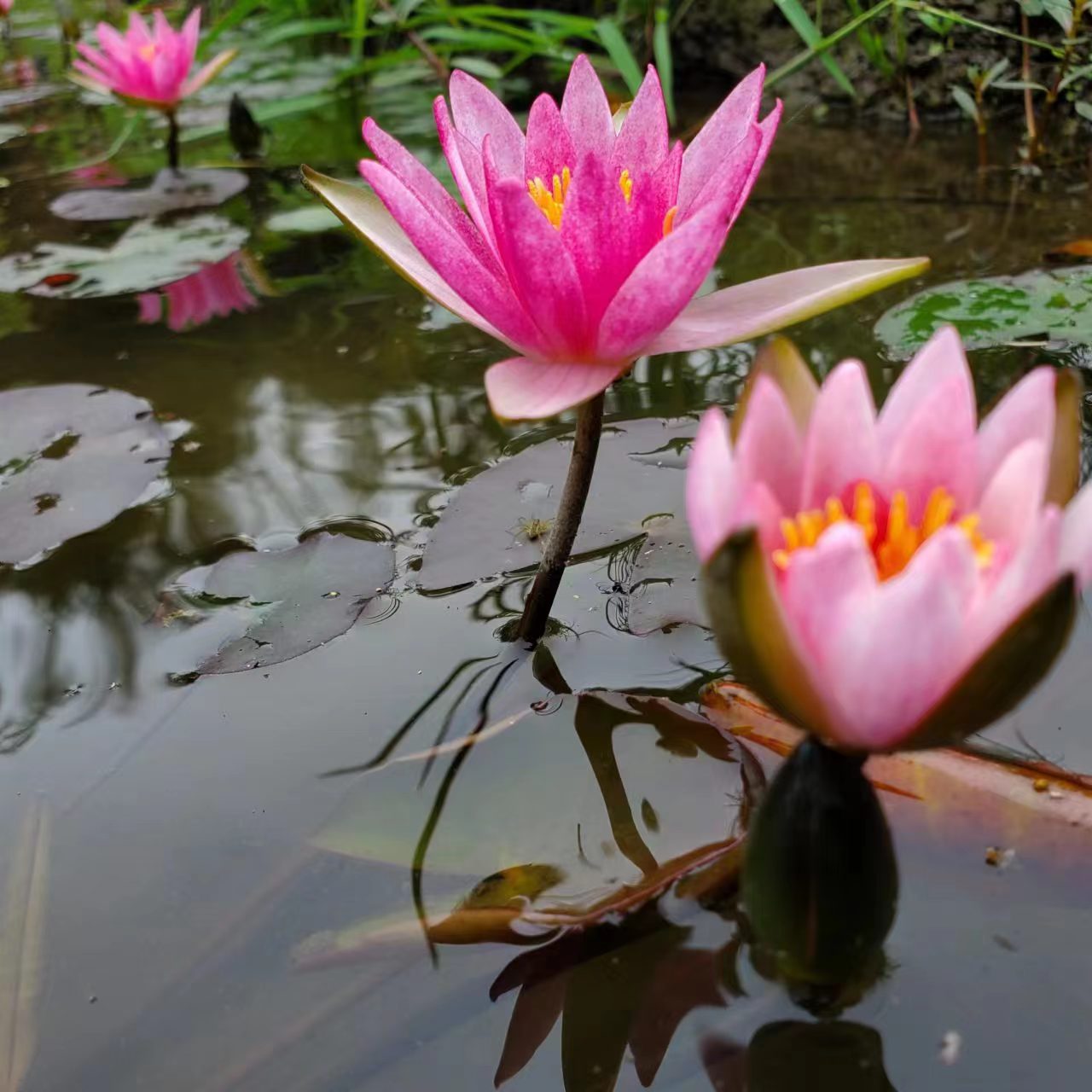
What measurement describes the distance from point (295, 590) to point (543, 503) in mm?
352

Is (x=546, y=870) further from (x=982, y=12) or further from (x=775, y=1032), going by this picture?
(x=982, y=12)

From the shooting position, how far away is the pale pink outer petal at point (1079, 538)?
611 mm

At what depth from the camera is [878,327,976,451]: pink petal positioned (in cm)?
69

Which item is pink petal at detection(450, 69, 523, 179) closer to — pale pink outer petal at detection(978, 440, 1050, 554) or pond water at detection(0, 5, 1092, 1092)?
pond water at detection(0, 5, 1092, 1092)

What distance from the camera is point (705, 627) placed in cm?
116

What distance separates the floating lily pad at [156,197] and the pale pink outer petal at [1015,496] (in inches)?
105

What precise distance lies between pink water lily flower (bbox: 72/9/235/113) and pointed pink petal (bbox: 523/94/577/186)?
2.52 meters

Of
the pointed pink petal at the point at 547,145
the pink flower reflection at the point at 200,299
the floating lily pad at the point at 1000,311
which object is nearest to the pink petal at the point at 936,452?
the pointed pink petal at the point at 547,145

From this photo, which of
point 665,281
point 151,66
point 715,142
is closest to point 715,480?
point 665,281

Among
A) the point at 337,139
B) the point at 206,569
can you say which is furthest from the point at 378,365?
the point at 337,139

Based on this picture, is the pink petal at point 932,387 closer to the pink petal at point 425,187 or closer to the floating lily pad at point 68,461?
the pink petal at point 425,187

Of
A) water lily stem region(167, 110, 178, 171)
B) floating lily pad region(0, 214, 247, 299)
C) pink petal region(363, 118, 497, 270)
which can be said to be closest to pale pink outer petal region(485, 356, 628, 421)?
pink petal region(363, 118, 497, 270)

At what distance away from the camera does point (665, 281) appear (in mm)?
889

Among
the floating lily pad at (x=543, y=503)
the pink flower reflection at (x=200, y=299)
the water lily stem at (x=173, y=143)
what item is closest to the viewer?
the floating lily pad at (x=543, y=503)
